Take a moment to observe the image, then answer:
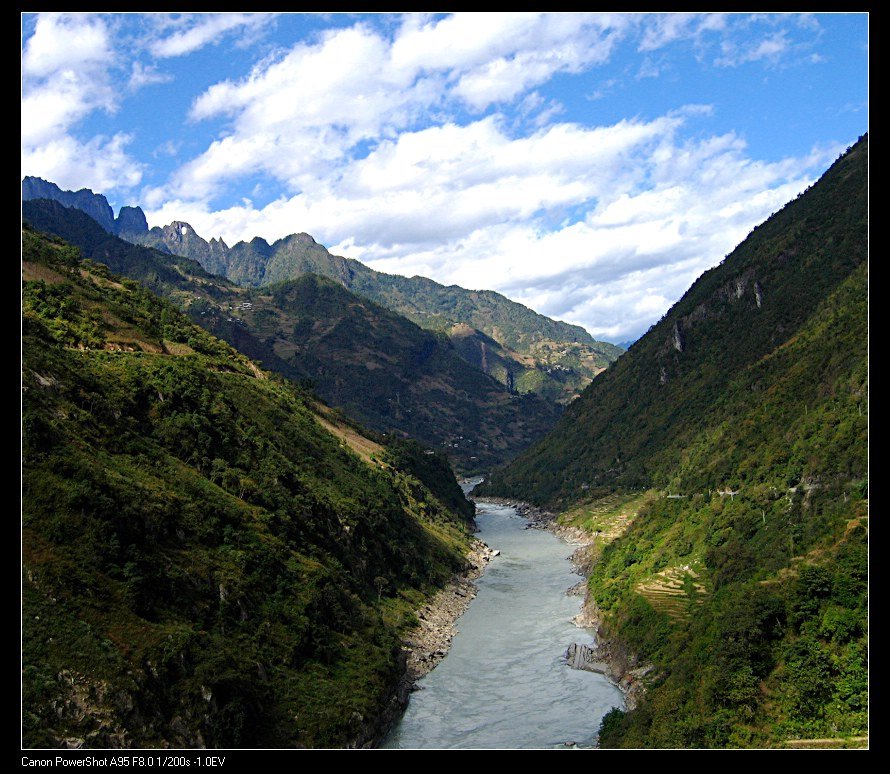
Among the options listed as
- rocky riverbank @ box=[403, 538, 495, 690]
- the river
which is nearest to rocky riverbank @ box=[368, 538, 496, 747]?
rocky riverbank @ box=[403, 538, 495, 690]

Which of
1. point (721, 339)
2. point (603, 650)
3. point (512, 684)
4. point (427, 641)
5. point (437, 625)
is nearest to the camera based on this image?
point (512, 684)

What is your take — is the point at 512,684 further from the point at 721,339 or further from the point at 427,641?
the point at 721,339

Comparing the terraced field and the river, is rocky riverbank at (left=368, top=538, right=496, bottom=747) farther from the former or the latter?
the terraced field

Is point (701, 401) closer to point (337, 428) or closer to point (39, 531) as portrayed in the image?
point (337, 428)

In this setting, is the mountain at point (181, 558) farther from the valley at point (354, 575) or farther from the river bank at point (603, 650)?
the river bank at point (603, 650)

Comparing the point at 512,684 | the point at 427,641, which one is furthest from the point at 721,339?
the point at 512,684

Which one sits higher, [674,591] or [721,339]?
[721,339]

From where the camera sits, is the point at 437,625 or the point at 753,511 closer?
the point at 753,511
